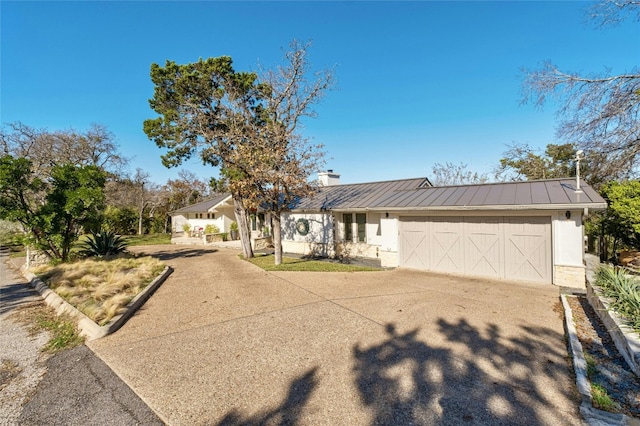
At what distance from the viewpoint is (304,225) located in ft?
56.0

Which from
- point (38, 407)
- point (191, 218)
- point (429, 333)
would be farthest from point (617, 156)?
point (191, 218)

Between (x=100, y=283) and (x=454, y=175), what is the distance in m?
30.2

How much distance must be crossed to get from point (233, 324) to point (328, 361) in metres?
2.57

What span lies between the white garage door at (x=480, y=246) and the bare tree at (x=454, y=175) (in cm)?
1853

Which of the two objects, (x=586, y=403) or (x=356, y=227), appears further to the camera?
(x=356, y=227)

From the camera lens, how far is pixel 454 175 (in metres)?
30.3

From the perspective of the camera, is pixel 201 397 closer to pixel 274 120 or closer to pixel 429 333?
pixel 429 333

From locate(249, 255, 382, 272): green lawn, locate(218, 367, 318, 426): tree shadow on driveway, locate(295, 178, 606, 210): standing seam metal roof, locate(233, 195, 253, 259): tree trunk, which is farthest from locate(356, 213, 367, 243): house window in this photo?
locate(218, 367, 318, 426): tree shadow on driveway

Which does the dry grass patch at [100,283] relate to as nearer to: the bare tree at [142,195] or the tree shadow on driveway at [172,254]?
the tree shadow on driveway at [172,254]

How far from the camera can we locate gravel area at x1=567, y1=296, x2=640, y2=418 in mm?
3637

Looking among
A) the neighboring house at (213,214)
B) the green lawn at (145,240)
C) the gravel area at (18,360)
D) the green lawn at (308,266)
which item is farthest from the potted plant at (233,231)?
the gravel area at (18,360)

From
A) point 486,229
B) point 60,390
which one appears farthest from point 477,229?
point 60,390

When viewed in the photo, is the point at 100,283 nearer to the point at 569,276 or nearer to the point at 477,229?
the point at 477,229

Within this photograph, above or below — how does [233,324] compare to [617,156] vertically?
below
